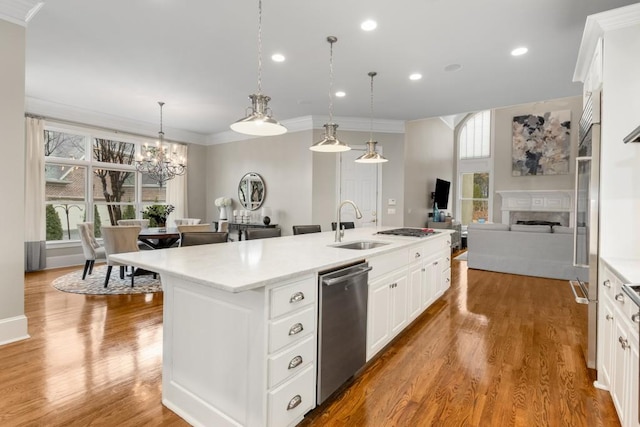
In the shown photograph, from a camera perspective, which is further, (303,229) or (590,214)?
(303,229)

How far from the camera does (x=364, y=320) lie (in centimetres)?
229

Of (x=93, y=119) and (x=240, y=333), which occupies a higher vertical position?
(x=93, y=119)

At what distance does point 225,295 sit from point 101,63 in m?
3.88

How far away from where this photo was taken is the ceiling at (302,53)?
2.82 m

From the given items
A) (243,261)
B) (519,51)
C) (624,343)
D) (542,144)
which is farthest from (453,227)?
(243,261)

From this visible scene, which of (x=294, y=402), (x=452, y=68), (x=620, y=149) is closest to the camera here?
(x=294, y=402)

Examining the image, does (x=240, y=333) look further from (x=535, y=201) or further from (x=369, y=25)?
(x=535, y=201)

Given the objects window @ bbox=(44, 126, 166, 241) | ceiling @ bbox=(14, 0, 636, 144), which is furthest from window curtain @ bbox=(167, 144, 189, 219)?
ceiling @ bbox=(14, 0, 636, 144)

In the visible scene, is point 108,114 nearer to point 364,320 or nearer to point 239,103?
point 239,103

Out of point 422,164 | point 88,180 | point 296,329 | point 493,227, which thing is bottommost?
point 296,329

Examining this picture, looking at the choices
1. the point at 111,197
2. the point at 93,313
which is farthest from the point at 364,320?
the point at 111,197

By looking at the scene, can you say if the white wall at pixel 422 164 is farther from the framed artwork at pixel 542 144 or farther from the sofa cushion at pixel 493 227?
the framed artwork at pixel 542 144

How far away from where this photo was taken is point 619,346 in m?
1.81

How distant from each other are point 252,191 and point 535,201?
7633 millimetres
